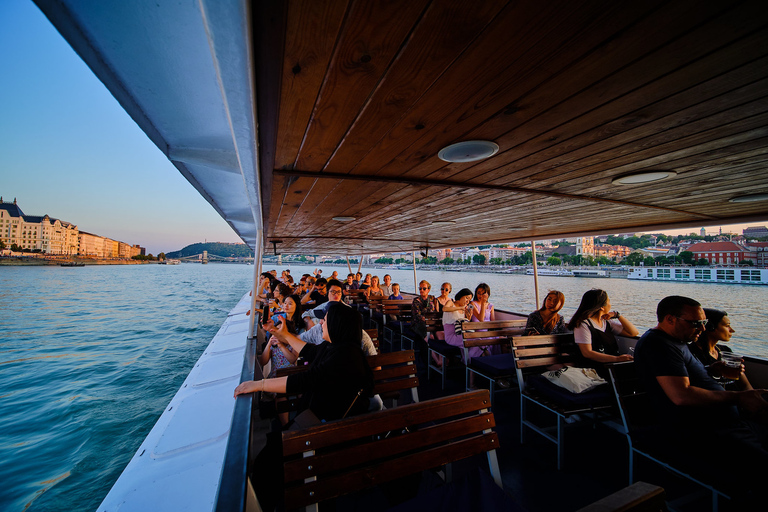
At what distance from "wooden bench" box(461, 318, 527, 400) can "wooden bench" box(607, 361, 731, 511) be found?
1.07m

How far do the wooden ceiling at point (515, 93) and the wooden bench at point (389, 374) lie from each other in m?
1.70

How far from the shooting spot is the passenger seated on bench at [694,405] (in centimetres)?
179

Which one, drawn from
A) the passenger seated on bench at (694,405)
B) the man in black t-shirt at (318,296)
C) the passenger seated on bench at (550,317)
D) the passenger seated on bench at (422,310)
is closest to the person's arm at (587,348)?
the passenger seated on bench at (550,317)

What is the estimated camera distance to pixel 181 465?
3.44 metres

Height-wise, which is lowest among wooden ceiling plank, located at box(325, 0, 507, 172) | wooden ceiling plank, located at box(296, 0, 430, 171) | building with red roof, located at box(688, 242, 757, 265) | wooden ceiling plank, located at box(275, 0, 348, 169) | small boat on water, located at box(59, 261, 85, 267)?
small boat on water, located at box(59, 261, 85, 267)

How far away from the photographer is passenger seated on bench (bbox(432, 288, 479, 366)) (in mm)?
4617

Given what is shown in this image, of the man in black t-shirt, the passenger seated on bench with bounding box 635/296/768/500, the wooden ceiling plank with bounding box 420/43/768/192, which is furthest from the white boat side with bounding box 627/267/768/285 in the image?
the wooden ceiling plank with bounding box 420/43/768/192

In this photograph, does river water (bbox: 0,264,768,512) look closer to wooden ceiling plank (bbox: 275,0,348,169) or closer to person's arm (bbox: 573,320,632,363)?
person's arm (bbox: 573,320,632,363)

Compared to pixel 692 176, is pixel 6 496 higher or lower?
lower

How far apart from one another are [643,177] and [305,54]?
2.97 m

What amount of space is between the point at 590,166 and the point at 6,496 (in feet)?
32.7

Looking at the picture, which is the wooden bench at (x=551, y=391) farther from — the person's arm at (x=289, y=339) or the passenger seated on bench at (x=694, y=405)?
the person's arm at (x=289, y=339)

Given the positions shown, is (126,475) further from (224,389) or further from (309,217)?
(309,217)

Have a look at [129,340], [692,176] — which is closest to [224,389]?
[692,176]
